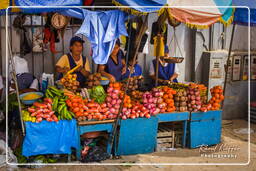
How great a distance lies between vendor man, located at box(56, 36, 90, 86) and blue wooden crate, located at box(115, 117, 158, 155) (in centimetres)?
180

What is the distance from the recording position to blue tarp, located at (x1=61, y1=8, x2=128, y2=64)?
4.84 m

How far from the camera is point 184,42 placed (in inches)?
321

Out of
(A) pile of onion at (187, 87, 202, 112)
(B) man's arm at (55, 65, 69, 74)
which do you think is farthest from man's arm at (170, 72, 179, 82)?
(B) man's arm at (55, 65, 69, 74)

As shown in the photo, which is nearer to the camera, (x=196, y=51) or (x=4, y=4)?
(x=4, y=4)

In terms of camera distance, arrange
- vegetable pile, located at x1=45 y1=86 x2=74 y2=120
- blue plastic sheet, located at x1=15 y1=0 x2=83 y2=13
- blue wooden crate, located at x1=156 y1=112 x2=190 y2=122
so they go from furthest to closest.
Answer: blue wooden crate, located at x1=156 y1=112 x2=190 y2=122, vegetable pile, located at x1=45 y1=86 x2=74 y2=120, blue plastic sheet, located at x1=15 y1=0 x2=83 y2=13

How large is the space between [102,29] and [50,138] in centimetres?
199

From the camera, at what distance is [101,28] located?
491 centimetres

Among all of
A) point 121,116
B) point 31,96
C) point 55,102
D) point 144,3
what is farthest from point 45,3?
point 121,116

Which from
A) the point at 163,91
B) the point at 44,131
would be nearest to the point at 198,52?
the point at 163,91

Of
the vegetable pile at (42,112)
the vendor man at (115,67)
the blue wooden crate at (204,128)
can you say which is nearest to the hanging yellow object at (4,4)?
the vegetable pile at (42,112)

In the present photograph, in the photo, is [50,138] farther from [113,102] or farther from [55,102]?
[113,102]

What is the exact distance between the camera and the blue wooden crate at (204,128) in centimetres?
620

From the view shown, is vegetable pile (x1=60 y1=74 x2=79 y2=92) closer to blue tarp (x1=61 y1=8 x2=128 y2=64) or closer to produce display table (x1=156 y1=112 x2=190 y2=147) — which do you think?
blue tarp (x1=61 y1=8 x2=128 y2=64)

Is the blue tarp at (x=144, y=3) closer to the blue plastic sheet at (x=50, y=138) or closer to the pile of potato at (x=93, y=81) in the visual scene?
the pile of potato at (x=93, y=81)
